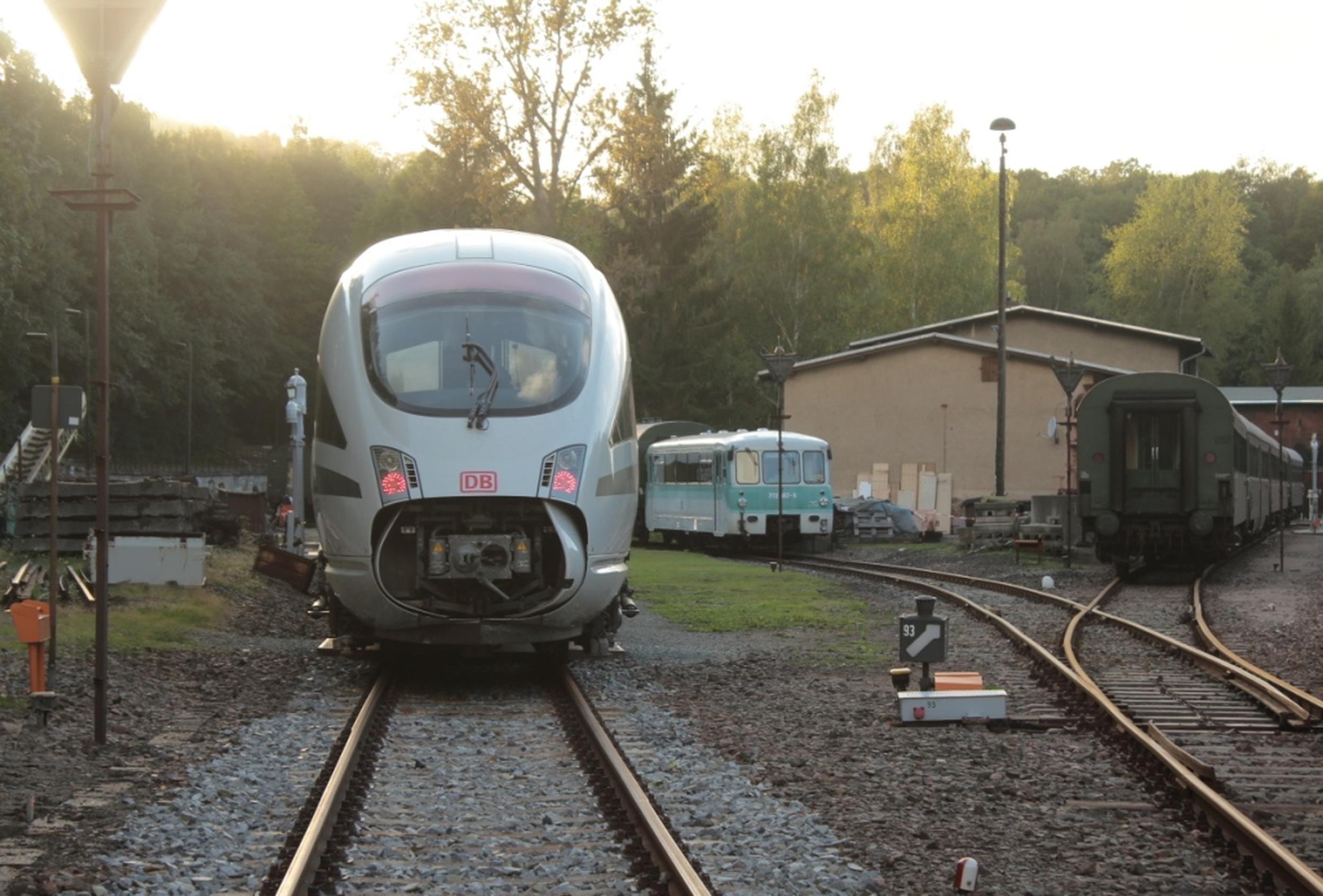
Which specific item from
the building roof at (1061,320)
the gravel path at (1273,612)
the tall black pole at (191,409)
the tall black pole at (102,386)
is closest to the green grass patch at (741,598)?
the gravel path at (1273,612)

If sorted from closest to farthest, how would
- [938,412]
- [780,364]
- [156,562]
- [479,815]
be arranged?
[479,815] < [156,562] < [780,364] < [938,412]

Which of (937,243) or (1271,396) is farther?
(1271,396)

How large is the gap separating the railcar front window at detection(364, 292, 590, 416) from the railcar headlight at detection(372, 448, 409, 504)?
37 centimetres

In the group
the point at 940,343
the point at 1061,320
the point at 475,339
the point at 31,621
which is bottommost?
the point at 31,621

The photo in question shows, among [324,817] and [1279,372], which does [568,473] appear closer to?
[324,817]

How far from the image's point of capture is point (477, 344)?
446 inches

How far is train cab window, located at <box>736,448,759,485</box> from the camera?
3372 centimetres

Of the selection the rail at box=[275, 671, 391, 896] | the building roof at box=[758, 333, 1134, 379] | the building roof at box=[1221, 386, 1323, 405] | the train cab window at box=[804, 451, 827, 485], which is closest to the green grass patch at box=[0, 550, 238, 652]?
the rail at box=[275, 671, 391, 896]

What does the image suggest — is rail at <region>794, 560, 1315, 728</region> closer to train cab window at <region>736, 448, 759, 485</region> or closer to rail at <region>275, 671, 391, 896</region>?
rail at <region>275, 671, 391, 896</region>

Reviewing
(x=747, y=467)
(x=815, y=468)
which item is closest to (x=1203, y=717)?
(x=747, y=467)

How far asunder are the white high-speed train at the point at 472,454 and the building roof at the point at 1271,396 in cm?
6390

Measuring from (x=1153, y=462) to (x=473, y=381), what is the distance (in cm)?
1601

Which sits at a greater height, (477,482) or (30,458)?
(30,458)

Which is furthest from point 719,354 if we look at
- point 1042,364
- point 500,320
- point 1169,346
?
point 500,320
